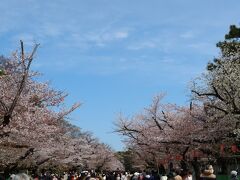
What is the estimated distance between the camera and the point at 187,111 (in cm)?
3272

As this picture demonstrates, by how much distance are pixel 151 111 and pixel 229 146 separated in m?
12.7

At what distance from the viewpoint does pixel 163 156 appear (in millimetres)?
42750

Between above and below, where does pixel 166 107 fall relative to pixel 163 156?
above

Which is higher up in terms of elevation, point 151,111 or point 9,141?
point 151,111

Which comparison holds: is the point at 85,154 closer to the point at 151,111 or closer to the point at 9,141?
the point at 151,111

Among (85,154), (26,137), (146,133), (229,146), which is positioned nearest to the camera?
(26,137)

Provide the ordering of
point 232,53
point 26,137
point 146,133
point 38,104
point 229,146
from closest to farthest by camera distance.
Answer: point 26,137 → point 38,104 → point 229,146 → point 232,53 → point 146,133

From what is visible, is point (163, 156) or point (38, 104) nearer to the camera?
point (38, 104)

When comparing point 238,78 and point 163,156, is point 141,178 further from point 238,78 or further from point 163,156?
point 163,156

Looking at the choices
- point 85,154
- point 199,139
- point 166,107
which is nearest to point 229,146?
point 199,139

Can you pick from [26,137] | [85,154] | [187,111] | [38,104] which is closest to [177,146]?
[187,111]

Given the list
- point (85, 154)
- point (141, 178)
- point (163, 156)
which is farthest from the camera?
point (85, 154)

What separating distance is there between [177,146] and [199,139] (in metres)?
4.65

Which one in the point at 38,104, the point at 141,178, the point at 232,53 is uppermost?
the point at 232,53
